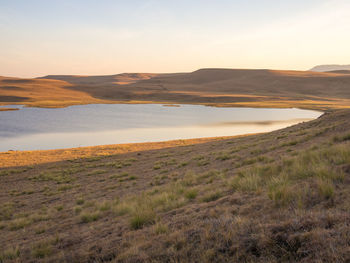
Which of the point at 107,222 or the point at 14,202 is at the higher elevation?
the point at 107,222

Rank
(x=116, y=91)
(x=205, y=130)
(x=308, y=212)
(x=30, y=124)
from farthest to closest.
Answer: (x=116, y=91) → (x=30, y=124) → (x=205, y=130) → (x=308, y=212)

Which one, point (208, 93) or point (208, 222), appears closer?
point (208, 222)

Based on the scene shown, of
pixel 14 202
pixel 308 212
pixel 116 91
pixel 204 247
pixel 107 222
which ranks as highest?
pixel 116 91

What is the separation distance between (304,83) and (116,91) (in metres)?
91.7

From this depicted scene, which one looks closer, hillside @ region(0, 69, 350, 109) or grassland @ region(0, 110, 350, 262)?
grassland @ region(0, 110, 350, 262)

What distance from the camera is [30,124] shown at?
129 ft

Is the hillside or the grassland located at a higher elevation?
the hillside

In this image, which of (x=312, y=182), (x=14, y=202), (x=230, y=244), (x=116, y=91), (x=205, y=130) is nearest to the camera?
(x=230, y=244)

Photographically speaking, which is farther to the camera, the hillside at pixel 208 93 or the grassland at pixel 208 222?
the hillside at pixel 208 93

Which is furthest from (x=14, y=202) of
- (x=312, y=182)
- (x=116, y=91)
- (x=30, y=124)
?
(x=116, y=91)

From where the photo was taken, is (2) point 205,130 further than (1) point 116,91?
No

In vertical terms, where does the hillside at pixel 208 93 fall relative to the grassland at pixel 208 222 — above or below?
above

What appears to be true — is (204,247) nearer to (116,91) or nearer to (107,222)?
(107,222)

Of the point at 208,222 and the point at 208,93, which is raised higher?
the point at 208,93
